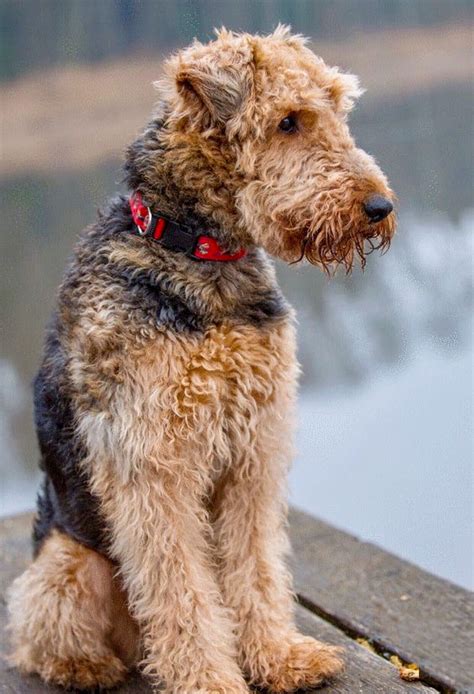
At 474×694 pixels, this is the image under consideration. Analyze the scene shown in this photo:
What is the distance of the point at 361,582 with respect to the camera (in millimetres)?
4055

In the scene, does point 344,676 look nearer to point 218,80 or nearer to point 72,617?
point 72,617

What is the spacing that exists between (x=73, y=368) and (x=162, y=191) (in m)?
0.60

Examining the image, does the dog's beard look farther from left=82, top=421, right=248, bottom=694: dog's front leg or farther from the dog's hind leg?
the dog's hind leg

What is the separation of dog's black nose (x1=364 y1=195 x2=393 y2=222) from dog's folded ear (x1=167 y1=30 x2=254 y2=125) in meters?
0.46

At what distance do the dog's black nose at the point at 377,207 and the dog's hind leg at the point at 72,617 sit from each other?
1419 millimetres

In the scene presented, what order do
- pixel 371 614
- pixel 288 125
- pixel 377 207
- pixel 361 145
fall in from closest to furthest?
pixel 377 207, pixel 288 125, pixel 371 614, pixel 361 145

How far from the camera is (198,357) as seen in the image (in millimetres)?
2967

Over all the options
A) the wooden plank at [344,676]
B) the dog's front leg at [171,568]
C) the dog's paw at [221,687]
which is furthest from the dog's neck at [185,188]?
the wooden plank at [344,676]

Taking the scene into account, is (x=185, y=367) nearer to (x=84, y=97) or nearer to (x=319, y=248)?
(x=319, y=248)

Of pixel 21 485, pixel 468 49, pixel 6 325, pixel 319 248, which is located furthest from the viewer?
pixel 468 49

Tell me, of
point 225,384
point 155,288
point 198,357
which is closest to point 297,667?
point 225,384

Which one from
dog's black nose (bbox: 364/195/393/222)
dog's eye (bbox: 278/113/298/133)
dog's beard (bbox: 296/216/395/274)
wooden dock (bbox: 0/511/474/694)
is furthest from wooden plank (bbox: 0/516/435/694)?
dog's eye (bbox: 278/113/298/133)

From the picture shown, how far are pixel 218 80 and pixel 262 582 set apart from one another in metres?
1.61

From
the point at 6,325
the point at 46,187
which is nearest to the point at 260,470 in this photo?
the point at 6,325
